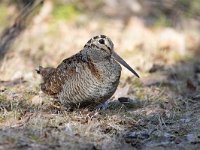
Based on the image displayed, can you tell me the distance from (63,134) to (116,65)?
112 centimetres

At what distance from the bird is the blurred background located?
1.63 metres

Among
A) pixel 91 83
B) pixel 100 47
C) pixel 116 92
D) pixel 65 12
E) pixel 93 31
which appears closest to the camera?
pixel 91 83

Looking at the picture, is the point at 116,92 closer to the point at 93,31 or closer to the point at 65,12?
the point at 93,31

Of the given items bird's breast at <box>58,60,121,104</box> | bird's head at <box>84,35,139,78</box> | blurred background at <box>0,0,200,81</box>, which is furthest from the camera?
blurred background at <box>0,0,200,81</box>

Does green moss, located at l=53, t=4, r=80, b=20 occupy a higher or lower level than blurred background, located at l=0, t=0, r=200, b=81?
higher

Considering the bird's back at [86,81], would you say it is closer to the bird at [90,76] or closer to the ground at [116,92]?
the bird at [90,76]

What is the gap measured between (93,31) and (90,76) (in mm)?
4753

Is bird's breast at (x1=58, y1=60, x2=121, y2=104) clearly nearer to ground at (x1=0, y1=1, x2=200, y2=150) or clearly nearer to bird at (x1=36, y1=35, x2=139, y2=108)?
bird at (x1=36, y1=35, x2=139, y2=108)

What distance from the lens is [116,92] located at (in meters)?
6.70

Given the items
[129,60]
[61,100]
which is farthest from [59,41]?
[61,100]

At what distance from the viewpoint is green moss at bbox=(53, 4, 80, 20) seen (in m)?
10.7

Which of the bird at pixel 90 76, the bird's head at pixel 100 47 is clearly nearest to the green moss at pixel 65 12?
the bird at pixel 90 76

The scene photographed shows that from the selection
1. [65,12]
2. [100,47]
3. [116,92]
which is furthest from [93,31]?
[100,47]

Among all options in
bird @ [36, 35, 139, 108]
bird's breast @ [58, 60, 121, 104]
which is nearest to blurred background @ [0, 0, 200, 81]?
bird @ [36, 35, 139, 108]
